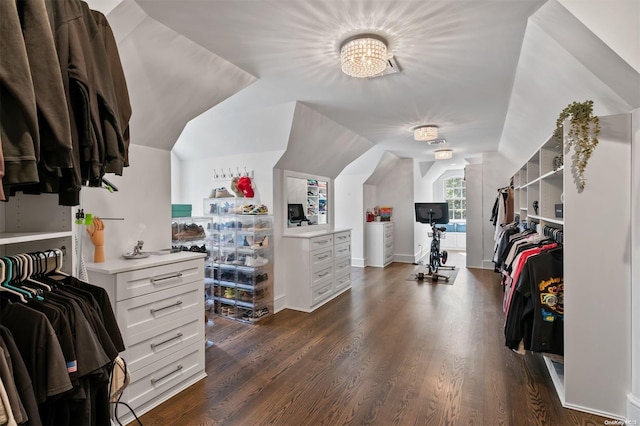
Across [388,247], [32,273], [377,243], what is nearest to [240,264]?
[32,273]

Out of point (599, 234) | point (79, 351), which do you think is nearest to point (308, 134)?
point (599, 234)

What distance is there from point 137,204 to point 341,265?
300 centimetres

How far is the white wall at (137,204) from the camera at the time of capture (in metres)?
2.35

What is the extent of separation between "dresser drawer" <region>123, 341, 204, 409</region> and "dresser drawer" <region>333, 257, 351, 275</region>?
252 cm

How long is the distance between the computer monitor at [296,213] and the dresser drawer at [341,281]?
3.32ft

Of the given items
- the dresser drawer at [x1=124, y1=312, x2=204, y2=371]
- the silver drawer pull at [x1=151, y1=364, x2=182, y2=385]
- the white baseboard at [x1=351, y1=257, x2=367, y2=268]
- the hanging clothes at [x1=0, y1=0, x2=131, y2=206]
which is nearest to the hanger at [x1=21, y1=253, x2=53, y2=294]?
the hanging clothes at [x1=0, y1=0, x2=131, y2=206]

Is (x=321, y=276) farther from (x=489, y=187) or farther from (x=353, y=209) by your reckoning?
(x=489, y=187)

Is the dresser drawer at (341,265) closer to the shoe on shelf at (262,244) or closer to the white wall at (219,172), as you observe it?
the shoe on shelf at (262,244)

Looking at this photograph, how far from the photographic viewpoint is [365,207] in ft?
22.4

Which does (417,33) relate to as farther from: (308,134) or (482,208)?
(482,208)

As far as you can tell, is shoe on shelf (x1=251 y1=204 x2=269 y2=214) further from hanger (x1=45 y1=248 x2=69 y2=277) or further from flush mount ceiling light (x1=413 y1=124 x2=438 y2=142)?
hanger (x1=45 y1=248 x2=69 y2=277)

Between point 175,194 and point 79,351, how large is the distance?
12.8 feet

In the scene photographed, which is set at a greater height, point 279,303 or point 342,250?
point 342,250

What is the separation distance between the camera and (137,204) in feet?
8.47
